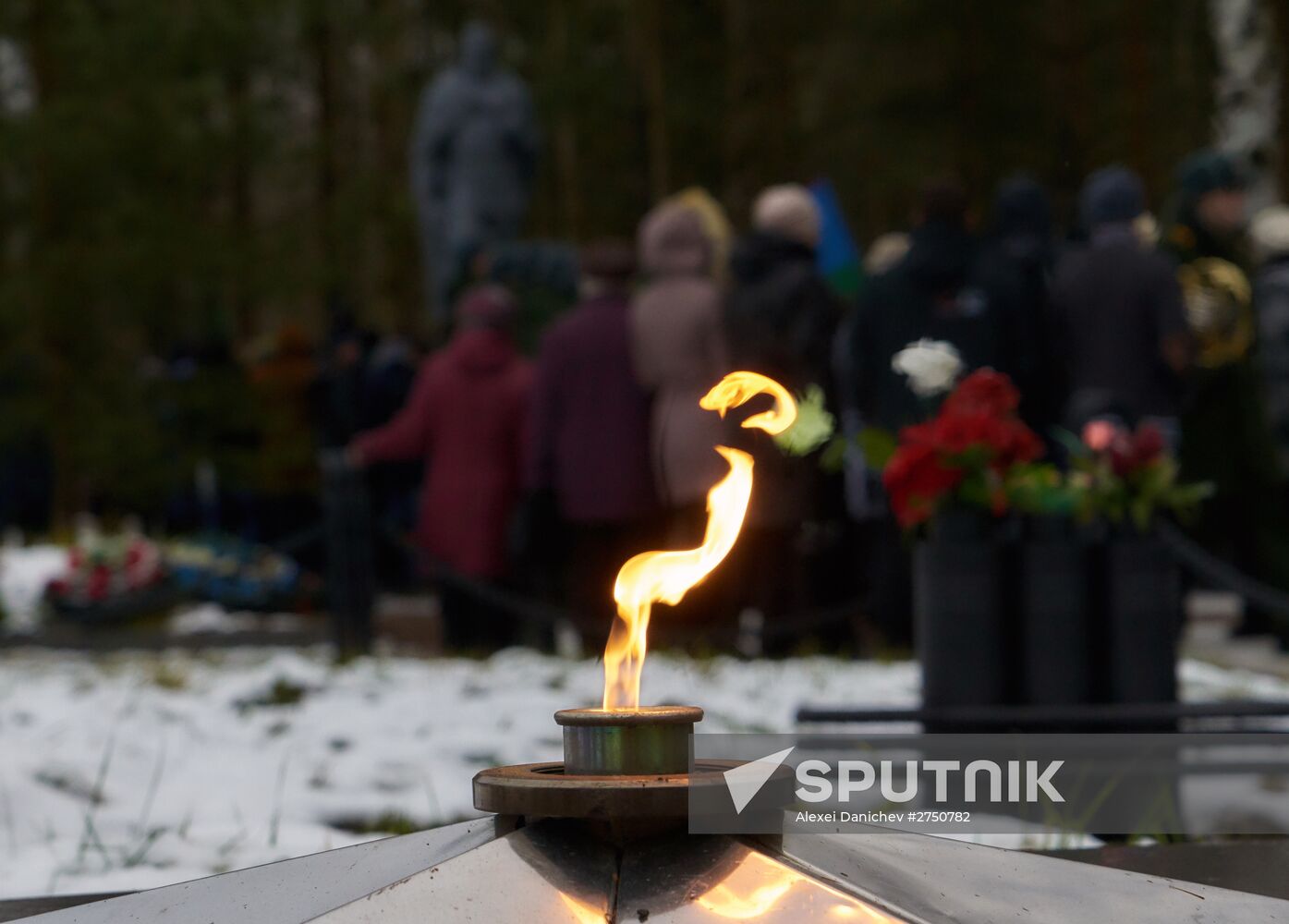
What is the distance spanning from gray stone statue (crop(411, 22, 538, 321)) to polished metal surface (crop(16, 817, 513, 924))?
12.4m

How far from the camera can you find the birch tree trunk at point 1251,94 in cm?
1449

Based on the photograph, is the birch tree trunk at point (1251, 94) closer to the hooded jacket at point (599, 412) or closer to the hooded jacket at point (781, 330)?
the hooded jacket at point (781, 330)

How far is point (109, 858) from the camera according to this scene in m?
3.81

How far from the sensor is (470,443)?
8.91m

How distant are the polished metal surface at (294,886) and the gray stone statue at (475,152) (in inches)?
489

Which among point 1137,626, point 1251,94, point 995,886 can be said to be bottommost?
point 1137,626

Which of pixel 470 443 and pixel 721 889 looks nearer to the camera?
pixel 721 889

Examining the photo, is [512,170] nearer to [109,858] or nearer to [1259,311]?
[1259,311]

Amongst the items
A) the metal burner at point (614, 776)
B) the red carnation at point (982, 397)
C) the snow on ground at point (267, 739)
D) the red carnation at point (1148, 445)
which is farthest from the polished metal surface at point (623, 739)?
the red carnation at point (1148, 445)

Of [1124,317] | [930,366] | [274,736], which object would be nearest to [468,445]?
[1124,317]

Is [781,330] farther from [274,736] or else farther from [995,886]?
[995,886]

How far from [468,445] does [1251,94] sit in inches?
339

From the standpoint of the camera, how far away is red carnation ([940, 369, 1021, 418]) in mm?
5609

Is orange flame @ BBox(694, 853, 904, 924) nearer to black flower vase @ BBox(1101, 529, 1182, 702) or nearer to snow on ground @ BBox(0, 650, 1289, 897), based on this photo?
snow on ground @ BBox(0, 650, 1289, 897)
